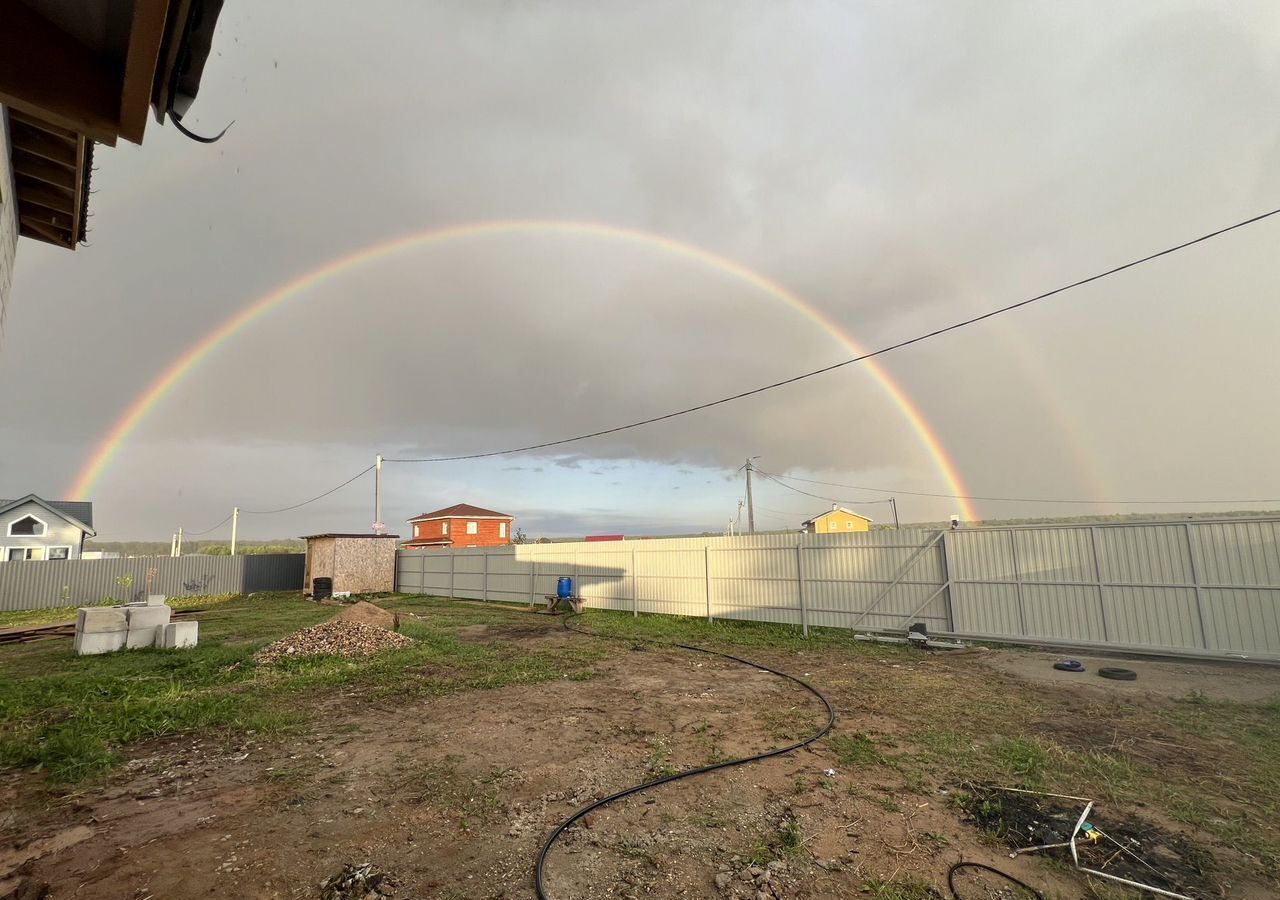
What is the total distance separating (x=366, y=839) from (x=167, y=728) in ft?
15.9

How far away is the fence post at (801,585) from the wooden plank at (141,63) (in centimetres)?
1476

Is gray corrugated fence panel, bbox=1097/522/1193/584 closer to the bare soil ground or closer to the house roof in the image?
the bare soil ground

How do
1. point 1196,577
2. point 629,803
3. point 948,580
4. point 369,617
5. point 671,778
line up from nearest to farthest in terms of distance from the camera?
point 629,803 → point 671,778 → point 1196,577 → point 948,580 → point 369,617

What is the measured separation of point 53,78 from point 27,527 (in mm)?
44148

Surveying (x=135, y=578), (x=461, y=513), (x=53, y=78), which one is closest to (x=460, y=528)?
(x=461, y=513)

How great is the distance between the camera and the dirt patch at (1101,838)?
3.88m

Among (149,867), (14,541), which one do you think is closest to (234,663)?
(149,867)

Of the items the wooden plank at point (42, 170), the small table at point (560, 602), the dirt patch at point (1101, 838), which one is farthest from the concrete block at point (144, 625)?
the dirt patch at point (1101, 838)

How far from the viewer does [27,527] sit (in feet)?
104

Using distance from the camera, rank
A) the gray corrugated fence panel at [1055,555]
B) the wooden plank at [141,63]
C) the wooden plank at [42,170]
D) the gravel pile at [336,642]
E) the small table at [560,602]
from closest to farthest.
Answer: the wooden plank at [141,63] → the wooden plank at [42,170] → the gray corrugated fence panel at [1055,555] → the gravel pile at [336,642] → the small table at [560,602]

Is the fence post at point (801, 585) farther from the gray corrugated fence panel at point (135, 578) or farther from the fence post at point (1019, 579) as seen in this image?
the gray corrugated fence panel at point (135, 578)

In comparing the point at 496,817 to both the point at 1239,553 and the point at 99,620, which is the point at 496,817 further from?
the point at 99,620

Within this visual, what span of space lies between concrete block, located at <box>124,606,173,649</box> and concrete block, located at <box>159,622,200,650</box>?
0.67 feet

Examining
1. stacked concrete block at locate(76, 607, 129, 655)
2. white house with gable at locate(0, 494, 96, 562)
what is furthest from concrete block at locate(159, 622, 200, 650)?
white house with gable at locate(0, 494, 96, 562)
